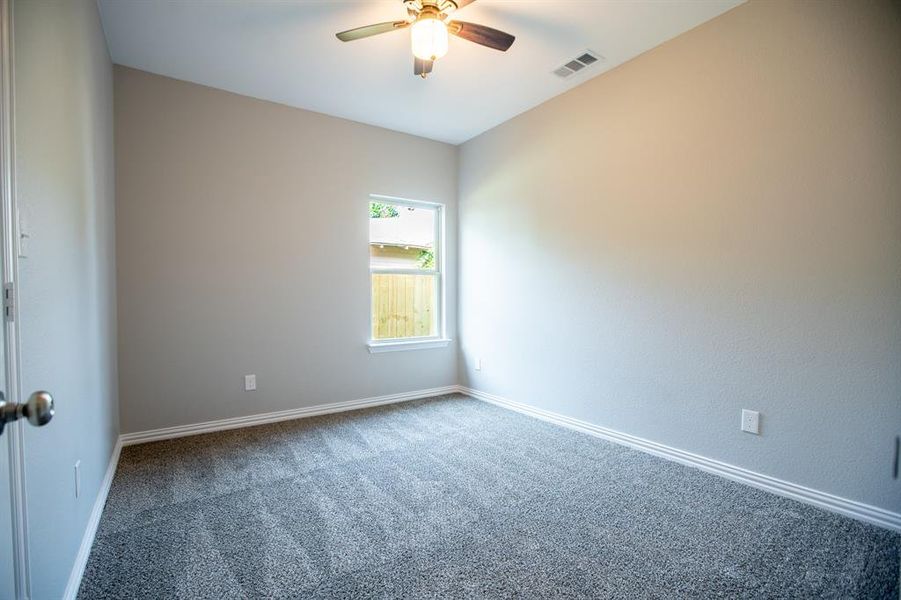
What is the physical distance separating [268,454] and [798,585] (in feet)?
9.01

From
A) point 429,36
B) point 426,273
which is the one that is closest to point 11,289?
point 429,36

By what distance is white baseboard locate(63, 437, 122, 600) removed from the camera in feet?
4.66

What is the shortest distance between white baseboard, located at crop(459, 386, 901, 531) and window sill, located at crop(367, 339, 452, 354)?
126cm

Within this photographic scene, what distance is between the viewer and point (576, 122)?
3.13 m

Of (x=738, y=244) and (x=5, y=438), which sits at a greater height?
(x=738, y=244)

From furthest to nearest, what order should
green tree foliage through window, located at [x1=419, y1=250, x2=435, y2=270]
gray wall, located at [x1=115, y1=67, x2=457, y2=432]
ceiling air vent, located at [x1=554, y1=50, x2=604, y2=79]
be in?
green tree foliage through window, located at [x1=419, y1=250, x2=435, y2=270] < gray wall, located at [x1=115, y1=67, x2=457, y2=432] < ceiling air vent, located at [x1=554, y1=50, x2=604, y2=79]

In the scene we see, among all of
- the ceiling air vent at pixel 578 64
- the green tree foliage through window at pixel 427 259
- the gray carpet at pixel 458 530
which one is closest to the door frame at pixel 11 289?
the gray carpet at pixel 458 530

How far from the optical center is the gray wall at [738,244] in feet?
6.19

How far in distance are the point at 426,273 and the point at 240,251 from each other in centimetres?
173

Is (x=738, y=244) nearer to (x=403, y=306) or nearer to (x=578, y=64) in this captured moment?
(x=578, y=64)

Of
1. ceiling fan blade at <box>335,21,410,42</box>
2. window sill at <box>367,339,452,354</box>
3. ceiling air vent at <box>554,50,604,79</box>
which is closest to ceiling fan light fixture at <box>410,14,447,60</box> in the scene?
ceiling fan blade at <box>335,21,410,42</box>

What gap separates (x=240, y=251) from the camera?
10.6ft

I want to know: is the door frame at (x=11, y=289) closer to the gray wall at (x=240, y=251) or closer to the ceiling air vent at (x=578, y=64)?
the gray wall at (x=240, y=251)

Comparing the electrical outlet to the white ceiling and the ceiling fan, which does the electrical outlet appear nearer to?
the white ceiling
